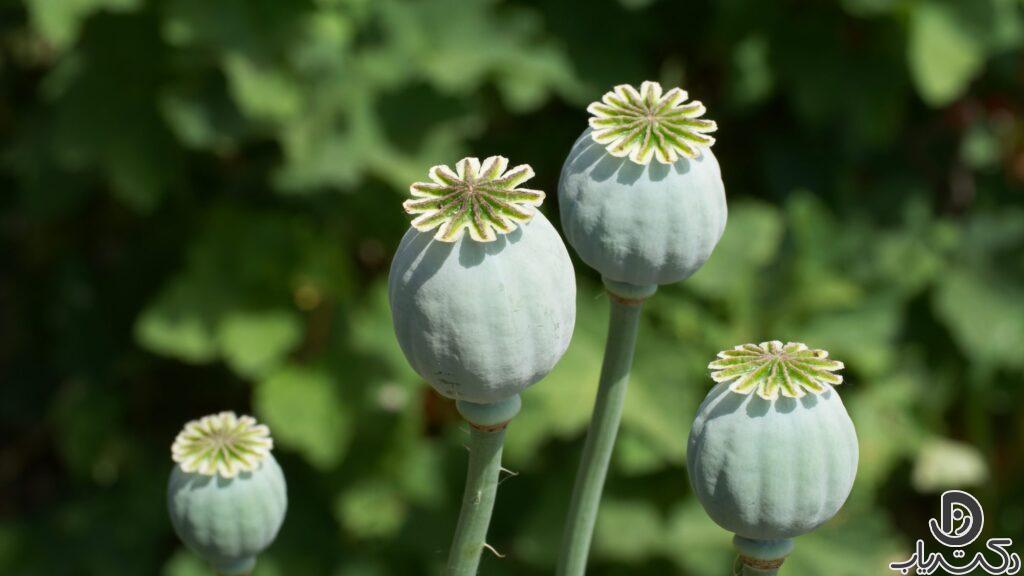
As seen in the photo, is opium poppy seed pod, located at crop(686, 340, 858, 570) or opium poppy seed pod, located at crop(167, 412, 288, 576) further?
opium poppy seed pod, located at crop(167, 412, 288, 576)

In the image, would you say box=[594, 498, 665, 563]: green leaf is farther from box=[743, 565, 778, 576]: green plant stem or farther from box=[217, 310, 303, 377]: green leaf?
box=[743, 565, 778, 576]: green plant stem

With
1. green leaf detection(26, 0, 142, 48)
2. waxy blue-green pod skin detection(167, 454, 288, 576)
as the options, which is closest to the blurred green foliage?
green leaf detection(26, 0, 142, 48)

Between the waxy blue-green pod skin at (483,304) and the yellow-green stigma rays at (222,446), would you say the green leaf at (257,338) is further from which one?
the waxy blue-green pod skin at (483,304)

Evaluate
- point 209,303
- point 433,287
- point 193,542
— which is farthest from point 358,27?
point 433,287

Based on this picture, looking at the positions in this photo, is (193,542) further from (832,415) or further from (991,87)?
(991,87)

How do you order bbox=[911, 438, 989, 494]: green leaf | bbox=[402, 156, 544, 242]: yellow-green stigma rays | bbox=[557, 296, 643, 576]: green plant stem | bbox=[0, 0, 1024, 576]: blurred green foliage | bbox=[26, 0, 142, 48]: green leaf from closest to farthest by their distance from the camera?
bbox=[402, 156, 544, 242]: yellow-green stigma rays < bbox=[557, 296, 643, 576]: green plant stem < bbox=[26, 0, 142, 48]: green leaf < bbox=[0, 0, 1024, 576]: blurred green foliage < bbox=[911, 438, 989, 494]: green leaf
